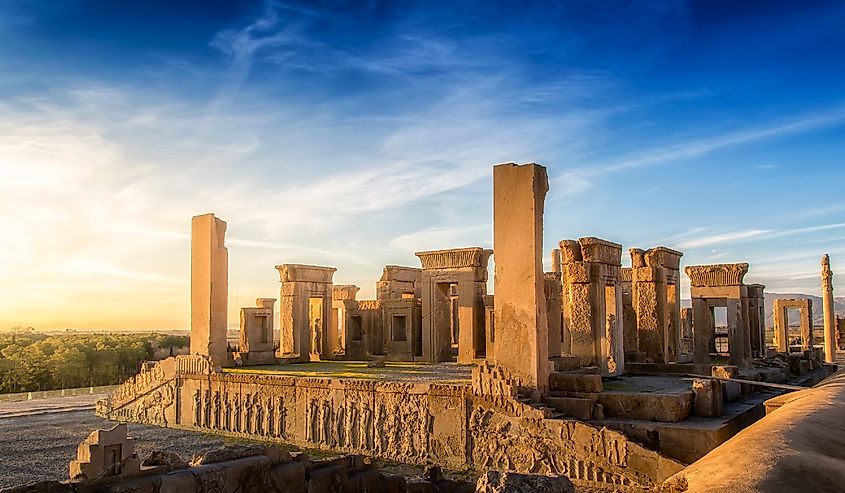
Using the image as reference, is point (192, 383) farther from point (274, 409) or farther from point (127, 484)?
point (127, 484)

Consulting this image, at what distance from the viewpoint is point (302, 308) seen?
79.9 ft

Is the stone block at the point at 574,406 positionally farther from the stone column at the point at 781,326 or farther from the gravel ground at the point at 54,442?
the stone column at the point at 781,326

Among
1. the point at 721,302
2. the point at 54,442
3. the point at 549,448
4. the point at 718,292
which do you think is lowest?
the point at 54,442

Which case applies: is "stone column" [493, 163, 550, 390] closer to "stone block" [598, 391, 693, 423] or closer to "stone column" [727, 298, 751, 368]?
"stone block" [598, 391, 693, 423]

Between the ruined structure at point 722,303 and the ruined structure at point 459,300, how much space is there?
20.6ft

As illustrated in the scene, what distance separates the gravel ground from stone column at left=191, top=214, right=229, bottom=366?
264cm

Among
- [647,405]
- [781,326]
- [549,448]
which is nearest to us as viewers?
[549,448]

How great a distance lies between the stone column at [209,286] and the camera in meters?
19.7

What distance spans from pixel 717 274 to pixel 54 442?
18180mm

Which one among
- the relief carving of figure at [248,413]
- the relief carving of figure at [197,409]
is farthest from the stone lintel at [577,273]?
the relief carving of figure at [197,409]

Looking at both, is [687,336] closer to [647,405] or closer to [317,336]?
[317,336]

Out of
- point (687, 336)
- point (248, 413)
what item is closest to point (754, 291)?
point (687, 336)

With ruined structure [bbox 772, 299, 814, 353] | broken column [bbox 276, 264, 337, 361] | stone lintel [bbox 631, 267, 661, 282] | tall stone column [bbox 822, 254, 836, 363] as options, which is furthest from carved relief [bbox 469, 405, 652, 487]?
tall stone column [bbox 822, 254, 836, 363]

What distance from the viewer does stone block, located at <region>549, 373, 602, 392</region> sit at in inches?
508
